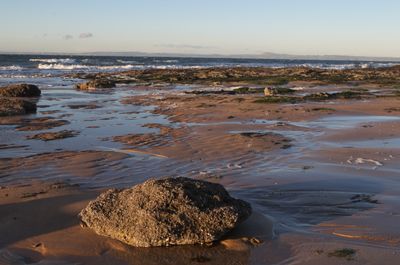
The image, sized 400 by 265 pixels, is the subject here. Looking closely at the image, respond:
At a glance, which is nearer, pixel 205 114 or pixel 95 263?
pixel 95 263

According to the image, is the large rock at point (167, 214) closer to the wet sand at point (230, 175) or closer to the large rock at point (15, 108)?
the wet sand at point (230, 175)

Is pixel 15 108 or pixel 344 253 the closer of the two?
pixel 344 253

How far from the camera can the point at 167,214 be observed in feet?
16.0

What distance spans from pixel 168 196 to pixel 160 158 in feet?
13.4

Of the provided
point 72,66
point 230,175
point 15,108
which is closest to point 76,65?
point 72,66

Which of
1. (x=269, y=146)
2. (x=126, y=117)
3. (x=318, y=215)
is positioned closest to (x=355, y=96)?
(x=126, y=117)

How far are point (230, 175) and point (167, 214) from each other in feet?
9.93

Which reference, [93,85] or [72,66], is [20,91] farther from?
[72,66]

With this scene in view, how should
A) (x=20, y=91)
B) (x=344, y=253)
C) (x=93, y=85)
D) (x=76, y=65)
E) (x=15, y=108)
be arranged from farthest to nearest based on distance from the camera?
(x=76, y=65)
(x=93, y=85)
(x=20, y=91)
(x=15, y=108)
(x=344, y=253)

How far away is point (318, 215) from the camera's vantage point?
5.79m

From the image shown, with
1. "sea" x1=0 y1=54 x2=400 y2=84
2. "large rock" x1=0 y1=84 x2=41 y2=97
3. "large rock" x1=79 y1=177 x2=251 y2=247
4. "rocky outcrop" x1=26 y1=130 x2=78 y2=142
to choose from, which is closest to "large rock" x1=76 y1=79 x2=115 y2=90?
"large rock" x1=0 y1=84 x2=41 y2=97

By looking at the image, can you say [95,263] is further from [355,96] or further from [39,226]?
[355,96]

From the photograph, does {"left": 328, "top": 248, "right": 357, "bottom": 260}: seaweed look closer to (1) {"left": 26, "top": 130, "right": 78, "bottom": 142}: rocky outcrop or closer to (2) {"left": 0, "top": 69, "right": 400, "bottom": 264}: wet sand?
(2) {"left": 0, "top": 69, "right": 400, "bottom": 264}: wet sand

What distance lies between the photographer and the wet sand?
479 cm
